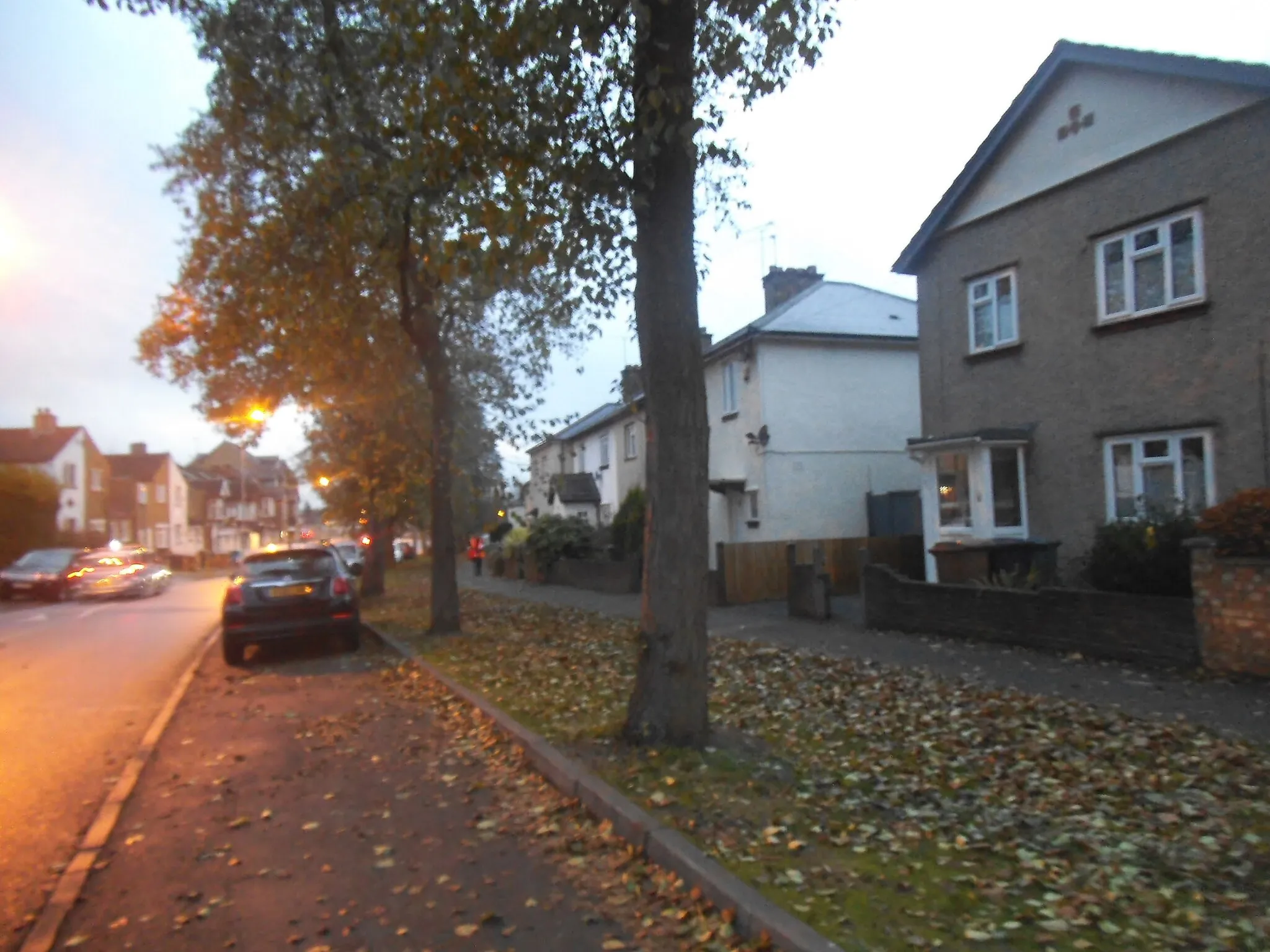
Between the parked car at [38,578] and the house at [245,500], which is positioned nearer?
the parked car at [38,578]

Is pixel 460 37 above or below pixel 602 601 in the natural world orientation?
above

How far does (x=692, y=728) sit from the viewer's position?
6.81 meters

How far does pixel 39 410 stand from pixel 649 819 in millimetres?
56844

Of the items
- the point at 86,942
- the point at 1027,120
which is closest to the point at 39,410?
the point at 1027,120

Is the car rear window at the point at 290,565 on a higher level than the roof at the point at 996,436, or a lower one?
lower

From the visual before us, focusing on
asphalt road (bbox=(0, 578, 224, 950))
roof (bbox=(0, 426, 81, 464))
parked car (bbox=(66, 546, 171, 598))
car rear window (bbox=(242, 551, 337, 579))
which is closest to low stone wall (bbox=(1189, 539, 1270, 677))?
asphalt road (bbox=(0, 578, 224, 950))

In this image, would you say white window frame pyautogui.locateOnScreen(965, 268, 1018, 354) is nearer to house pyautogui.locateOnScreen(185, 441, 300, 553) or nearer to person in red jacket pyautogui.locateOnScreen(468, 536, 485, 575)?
person in red jacket pyautogui.locateOnScreen(468, 536, 485, 575)

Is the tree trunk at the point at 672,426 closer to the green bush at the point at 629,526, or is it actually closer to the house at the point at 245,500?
the green bush at the point at 629,526

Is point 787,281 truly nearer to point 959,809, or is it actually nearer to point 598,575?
point 598,575

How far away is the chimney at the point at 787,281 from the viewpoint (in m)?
25.8

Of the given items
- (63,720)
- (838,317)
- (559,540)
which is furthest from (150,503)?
(63,720)

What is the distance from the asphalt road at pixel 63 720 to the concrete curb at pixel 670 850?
285 centimetres

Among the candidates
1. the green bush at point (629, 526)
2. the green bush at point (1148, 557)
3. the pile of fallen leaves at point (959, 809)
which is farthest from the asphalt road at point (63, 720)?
the green bush at point (629, 526)

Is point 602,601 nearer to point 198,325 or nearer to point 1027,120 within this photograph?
point 198,325
